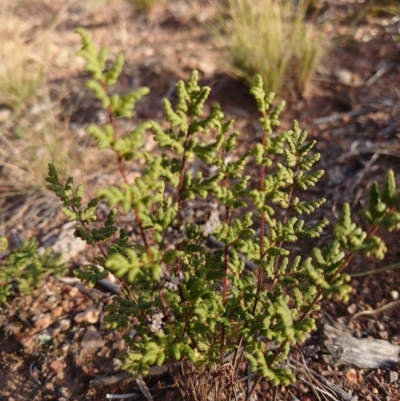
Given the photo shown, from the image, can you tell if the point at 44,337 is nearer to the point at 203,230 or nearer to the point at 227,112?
the point at 203,230

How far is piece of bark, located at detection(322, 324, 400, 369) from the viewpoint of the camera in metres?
1.91

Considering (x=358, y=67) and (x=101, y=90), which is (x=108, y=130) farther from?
(x=358, y=67)

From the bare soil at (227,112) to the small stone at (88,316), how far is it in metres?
0.01

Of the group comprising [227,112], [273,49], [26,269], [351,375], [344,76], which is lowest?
[351,375]

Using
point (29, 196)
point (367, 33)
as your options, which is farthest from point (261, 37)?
point (29, 196)

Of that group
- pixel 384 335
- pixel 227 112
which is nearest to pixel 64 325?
pixel 384 335

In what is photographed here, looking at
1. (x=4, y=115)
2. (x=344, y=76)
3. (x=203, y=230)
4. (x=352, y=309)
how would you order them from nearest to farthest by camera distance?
(x=203, y=230) < (x=352, y=309) < (x=344, y=76) < (x=4, y=115)

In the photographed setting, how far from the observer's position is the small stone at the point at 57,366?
2.02m

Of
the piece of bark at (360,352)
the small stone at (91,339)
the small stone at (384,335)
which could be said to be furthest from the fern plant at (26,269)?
the small stone at (384,335)

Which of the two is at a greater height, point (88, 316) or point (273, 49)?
point (273, 49)

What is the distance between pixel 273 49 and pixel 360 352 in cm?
238

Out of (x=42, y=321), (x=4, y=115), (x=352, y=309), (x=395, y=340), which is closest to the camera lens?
Result: (x=395, y=340)

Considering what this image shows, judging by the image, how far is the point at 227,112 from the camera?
366cm

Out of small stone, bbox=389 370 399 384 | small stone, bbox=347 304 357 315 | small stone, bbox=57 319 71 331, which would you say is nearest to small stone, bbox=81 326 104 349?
small stone, bbox=57 319 71 331
